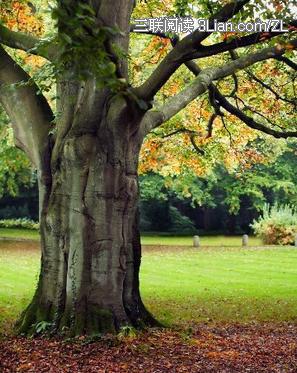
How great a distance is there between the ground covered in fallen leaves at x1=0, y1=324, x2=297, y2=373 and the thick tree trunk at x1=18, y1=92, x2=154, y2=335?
0.42 metres

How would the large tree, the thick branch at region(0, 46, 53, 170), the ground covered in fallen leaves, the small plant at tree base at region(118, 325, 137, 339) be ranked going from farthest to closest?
the thick branch at region(0, 46, 53, 170) < the large tree < the small plant at tree base at region(118, 325, 137, 339) < the ground covered in fallen leaves

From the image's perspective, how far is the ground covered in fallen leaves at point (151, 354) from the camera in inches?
280

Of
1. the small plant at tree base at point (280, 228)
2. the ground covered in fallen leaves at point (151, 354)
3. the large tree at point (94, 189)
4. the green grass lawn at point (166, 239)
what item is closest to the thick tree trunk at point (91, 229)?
the large tree at point (94, 189)

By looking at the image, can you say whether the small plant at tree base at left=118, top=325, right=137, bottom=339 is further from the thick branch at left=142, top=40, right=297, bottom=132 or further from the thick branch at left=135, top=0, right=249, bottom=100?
the thick branch at left=135, top=0, right=249, bottom=100

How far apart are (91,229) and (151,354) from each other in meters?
2.04

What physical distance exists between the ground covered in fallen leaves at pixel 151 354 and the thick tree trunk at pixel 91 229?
423 millimetres

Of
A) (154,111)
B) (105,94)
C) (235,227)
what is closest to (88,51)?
(105,94)

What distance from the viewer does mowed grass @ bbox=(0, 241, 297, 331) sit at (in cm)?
1223

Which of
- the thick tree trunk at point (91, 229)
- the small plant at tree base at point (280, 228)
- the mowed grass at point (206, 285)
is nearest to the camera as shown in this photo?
the thick tree trunk at point (91, 229)

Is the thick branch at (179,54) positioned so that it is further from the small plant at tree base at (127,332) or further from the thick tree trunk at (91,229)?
the small plant at tree base at (127,332)

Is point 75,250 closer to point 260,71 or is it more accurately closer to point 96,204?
point 96,204

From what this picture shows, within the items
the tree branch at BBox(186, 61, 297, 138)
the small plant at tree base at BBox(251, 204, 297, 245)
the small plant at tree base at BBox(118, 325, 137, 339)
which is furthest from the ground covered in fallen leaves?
the small plant at tree base at BBox(251, 204, 297, 245)

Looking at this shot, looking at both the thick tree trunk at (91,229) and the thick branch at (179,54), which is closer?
the thick branch at (179,54)

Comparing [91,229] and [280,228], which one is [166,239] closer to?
[280,228]
